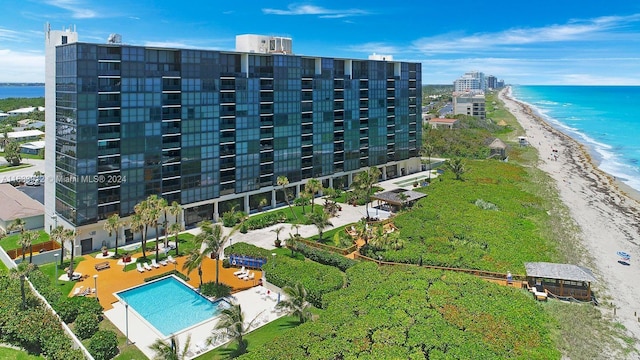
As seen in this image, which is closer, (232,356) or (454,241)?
(232,356)

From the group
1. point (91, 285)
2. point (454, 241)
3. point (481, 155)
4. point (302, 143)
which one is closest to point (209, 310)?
point (91, 285)

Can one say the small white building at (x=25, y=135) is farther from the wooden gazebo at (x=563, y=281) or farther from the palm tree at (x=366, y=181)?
the wooden gazebo at (x=563, y=281)

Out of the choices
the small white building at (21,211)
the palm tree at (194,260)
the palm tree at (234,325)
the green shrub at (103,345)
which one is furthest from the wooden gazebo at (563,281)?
the small white building at (21,211)

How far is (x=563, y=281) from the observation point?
43.2 metres

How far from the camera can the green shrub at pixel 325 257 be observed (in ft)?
159

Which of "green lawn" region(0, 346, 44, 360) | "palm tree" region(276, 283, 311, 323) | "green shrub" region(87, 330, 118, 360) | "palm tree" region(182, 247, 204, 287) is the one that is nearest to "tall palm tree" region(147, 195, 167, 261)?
"palm tree" region(182, 247, 204, 287)

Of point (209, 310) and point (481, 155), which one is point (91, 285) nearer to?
point (209, 310)

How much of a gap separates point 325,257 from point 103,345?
23617 mm

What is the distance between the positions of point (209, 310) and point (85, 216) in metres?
21.5

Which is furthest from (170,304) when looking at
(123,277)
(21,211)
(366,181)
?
(366,181)

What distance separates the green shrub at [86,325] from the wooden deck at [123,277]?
5.06 meters

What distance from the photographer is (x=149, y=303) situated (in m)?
41.9

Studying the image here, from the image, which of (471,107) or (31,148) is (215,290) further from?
(471,107)

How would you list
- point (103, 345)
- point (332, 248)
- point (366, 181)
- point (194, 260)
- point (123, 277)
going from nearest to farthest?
1. point (103, 345)
2. point (194, 260)
3. point (123, 277)
4. point (332, 248)
5. point (366, 181)
